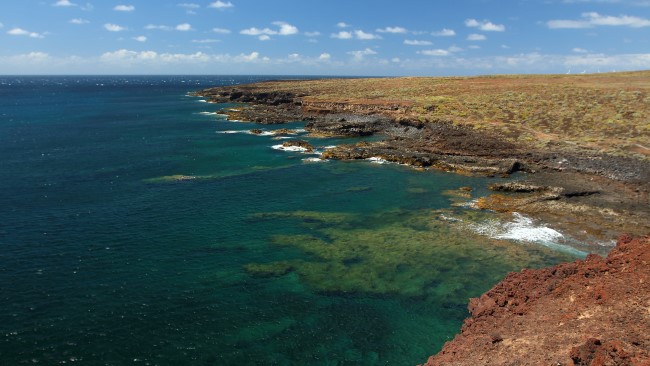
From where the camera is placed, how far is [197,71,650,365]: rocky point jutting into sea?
1587 cm

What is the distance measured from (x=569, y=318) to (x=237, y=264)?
20971mm

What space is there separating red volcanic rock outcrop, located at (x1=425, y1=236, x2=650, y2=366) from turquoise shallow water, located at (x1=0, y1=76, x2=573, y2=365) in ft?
12.5

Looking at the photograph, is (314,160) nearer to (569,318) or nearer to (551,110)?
(551,110)

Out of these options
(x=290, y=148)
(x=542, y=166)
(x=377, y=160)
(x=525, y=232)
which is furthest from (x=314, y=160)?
(x=525, y=232)

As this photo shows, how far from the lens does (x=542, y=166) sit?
53594 millimetres

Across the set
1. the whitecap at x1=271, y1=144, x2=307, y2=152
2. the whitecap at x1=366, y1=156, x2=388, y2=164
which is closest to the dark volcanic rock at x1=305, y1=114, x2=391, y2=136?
the whitecap at x1=271, y1=144, x2=307, y2=152

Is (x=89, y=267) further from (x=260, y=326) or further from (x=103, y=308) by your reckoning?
(x=260, y=326)

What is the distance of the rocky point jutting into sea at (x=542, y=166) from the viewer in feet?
52.1

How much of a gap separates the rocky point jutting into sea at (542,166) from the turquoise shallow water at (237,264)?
14.9 ft

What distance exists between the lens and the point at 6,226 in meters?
35.6

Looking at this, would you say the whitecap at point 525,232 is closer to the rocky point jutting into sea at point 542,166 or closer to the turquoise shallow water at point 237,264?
the turquoise shallow water at point 237,264

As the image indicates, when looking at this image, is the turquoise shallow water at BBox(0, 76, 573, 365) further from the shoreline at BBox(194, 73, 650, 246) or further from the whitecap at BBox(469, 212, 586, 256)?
the shoreline at BBox(194, 73, 650, 246)

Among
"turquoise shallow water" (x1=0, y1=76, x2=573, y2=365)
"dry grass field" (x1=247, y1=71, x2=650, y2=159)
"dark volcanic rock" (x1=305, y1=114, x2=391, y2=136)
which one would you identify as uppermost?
"dry grass field" (x1=247, y1=71, x2=650, y2=159)

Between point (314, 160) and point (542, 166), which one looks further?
point (314, 160)
